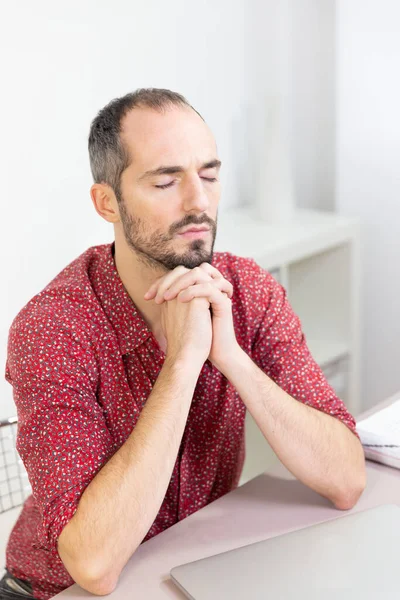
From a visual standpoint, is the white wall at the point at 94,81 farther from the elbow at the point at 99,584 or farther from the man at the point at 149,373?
the elbow at the point at 99,584

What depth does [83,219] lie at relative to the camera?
7.01 ft

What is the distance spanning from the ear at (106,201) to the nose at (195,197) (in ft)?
0.53

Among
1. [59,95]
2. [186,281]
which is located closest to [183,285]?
[186,281]

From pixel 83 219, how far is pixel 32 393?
104cm

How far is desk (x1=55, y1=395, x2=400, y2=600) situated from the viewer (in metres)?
1.00

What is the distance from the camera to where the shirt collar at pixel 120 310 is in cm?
132

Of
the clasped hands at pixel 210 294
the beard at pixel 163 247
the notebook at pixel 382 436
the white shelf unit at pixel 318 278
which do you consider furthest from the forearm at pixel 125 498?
the white shelf unit at pixel 318 278

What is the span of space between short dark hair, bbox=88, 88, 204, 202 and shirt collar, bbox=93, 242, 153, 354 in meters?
0.14

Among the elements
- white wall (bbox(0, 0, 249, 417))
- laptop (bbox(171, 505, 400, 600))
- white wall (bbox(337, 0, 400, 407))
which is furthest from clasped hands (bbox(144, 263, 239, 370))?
white wall (bbox(337, 0, 400, 407))

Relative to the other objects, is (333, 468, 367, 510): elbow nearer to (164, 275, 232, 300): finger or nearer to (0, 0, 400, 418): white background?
(164, 275, 232, 300): finger

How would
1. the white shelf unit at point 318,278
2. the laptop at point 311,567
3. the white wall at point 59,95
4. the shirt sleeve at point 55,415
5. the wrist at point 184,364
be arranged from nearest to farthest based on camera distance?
the laptop at point 311,567 < the shirt sleeve at point 55,415 < the wrist at point 184,364 < the white wall at point 59,95 < the white shelf unit at point 318,278

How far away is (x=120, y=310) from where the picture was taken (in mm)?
1347

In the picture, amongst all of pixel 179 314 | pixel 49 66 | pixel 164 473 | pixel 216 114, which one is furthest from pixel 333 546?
pixel 216 114

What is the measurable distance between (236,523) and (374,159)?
1664mm
